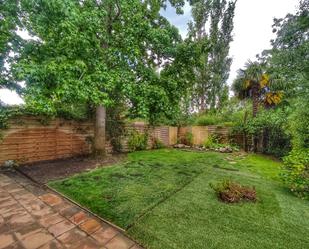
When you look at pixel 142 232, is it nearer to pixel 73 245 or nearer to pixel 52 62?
pixel 73 245

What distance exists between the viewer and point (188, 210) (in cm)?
274

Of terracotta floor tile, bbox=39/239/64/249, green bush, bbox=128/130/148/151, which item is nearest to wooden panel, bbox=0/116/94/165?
green bush, bbox=128/130/148/151

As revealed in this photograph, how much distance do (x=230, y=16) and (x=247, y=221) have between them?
1578cm

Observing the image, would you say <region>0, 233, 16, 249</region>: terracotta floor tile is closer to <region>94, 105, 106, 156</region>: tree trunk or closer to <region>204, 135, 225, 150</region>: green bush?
<region>94, 105, 106, 156</region>: tree trunk

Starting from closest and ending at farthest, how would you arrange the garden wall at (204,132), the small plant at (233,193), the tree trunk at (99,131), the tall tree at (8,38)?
the small plant at (233,193), the tall tree at (8,38), the tree trunk at (99,131), the garden wall at (204,132)

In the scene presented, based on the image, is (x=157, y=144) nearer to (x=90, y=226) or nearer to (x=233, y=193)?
(x=233, y=193)

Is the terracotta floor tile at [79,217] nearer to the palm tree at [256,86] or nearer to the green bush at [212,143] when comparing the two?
the green bush at [212,143]

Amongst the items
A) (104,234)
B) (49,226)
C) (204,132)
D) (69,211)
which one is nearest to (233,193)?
(104,234)

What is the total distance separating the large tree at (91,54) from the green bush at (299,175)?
351cm

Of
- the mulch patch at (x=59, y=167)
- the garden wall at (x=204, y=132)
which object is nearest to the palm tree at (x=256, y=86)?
the garden wall at (x=204, y=132)

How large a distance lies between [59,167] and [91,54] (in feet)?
10.8

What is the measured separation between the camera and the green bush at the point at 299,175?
3517 millimetres

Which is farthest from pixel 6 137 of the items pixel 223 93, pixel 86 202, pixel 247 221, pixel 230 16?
pixel 230 16

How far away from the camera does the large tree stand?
149 inches
